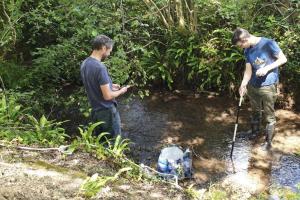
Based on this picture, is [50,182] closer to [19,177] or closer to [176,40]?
[19,177]

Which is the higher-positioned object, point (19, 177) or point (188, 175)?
point (19, 177)

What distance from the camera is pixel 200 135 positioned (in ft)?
26.5

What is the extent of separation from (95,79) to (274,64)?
2.93 metres

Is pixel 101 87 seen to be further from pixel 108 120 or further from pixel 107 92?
pixel 108 120

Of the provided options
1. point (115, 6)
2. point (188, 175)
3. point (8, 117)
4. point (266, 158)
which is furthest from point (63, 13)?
point (266, 158)

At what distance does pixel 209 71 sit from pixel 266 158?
118 inches

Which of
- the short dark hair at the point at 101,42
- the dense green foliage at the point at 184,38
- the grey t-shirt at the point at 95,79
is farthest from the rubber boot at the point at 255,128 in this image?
the short dark hair at the point at 101,42

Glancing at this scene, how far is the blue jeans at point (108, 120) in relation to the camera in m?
5.87

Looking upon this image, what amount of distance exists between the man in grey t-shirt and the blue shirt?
2.33m

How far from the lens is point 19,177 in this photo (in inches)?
141

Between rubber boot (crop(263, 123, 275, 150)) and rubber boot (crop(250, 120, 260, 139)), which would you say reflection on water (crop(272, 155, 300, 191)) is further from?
rubber boot (crop(250, 120, 260, 139))

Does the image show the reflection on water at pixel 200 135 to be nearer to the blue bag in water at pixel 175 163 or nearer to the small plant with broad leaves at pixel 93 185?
the blue bag in water at pixel 175 163

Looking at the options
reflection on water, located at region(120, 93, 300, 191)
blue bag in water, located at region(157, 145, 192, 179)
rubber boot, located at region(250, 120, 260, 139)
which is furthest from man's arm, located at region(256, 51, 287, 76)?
blue bag in water, located at region(157, 145, 192, 179)

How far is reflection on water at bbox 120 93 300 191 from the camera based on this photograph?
22.5 feet
